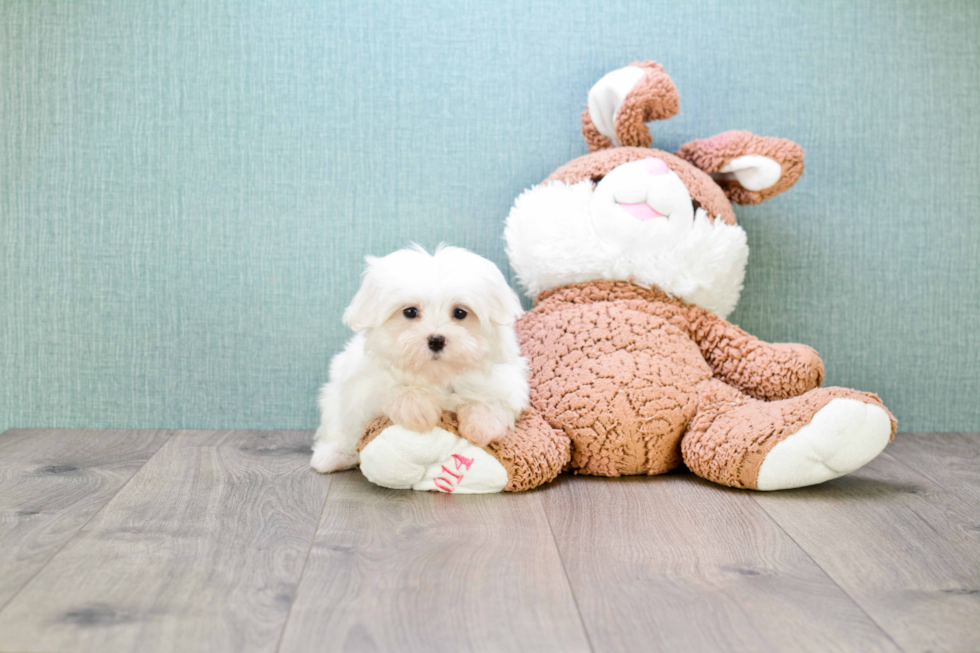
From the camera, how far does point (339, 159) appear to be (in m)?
1.71

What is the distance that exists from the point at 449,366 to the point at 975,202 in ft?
4.40

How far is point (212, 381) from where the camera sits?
5.69 ft

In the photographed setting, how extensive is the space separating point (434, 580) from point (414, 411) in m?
0.34

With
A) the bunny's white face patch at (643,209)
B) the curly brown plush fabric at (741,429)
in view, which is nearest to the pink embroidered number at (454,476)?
the curly brown plush fabric at (741,429)

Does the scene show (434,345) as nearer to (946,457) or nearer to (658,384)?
(658,384)

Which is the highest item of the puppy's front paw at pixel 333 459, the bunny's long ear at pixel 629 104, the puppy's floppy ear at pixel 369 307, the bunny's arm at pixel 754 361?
the bunny's long ear at pixel 629 104

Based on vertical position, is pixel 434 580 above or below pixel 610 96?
below

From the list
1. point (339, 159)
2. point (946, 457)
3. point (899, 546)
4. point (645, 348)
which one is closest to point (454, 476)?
point (645, 348)

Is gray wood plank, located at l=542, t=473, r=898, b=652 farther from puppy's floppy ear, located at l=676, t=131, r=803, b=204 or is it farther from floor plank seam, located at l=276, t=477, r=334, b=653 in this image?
puppy's floppy ear, located at l=676, t=131, r=803, b=204

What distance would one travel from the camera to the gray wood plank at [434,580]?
0.84m

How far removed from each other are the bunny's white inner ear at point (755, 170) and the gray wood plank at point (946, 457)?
2.10ft

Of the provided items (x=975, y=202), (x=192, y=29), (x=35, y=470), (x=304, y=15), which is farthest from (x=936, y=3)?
(x=35, y=470)

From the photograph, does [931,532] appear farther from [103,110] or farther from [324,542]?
[103,110]

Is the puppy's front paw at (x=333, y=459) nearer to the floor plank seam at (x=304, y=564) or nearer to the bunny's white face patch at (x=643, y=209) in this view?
the floor plank seam at (x=304, y=564)
